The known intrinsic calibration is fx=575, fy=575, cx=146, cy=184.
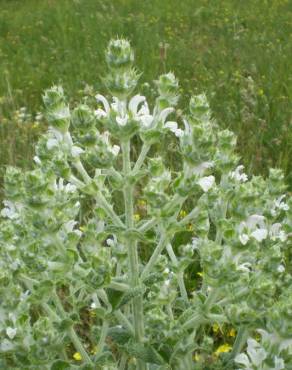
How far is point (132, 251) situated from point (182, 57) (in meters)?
4.43

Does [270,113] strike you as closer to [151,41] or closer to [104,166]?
[151,41]

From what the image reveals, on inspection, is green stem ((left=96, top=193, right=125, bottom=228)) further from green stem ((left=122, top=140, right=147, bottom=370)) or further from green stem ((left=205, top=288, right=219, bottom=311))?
green stem ((left=205, top=288, right=219, bottom=311))

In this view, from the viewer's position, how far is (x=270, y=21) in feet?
23.3

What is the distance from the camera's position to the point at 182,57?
5887mm

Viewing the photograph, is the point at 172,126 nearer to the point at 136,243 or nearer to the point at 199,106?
the point at 199,106

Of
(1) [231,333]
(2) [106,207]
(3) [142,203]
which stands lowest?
(1) [231,333]

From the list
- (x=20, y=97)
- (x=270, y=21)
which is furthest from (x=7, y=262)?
(x=270, y=21)

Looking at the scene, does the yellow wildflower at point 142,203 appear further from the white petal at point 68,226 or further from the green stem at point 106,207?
the green stem at point 106,207

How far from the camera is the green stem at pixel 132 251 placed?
1689 millimetres

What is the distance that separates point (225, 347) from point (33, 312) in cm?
99

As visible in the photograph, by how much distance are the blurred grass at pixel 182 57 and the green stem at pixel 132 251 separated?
1.80 meters

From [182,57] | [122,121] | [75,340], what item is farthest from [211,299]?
[182,57]

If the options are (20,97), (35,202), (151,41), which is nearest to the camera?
(35,202)

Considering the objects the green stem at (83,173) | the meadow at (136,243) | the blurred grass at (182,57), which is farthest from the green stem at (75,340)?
the blurred grass at (182,57)
